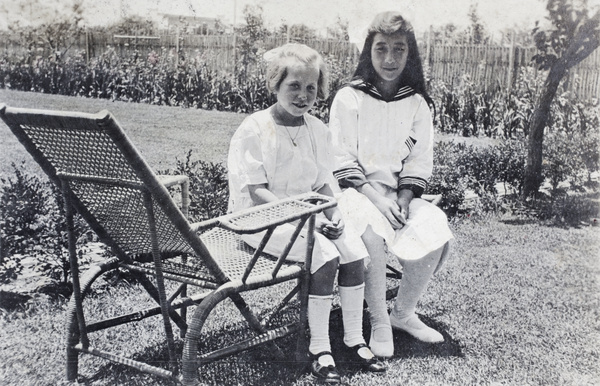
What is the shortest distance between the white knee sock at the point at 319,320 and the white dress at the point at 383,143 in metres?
0.64

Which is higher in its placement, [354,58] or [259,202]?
[354,58]

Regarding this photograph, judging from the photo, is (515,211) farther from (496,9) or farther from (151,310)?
(151,310)

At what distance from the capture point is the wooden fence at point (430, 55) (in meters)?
11.0

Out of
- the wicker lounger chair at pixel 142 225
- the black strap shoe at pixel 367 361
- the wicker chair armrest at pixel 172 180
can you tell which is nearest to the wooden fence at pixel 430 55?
the wicker chair armrest at pixel 172 180

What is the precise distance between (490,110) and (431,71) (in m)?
2.28

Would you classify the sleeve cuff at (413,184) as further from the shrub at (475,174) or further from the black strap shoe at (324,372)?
the shrub at (475,174)

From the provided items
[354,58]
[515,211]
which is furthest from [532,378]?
[354,58]

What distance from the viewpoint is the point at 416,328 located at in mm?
3186

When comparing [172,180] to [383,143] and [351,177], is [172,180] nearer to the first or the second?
[351,177]

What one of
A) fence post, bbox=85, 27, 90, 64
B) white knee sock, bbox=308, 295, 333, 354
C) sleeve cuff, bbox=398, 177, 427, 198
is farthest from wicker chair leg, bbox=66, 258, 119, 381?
fence post, bbox=85, 27, 90, 64

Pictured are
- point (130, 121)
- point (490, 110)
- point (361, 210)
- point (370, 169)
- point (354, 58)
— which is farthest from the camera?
point (354, 58)

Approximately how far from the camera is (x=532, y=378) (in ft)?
8.98

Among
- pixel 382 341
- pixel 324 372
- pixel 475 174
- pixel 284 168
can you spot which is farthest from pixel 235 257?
pixel 475 174

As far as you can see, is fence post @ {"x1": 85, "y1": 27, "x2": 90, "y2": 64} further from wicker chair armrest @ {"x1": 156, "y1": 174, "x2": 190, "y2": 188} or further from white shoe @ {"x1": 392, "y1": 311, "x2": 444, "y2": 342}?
white shoe @ {"x1": 392, "y1": 311, "x2": 444, "y2": 342}
